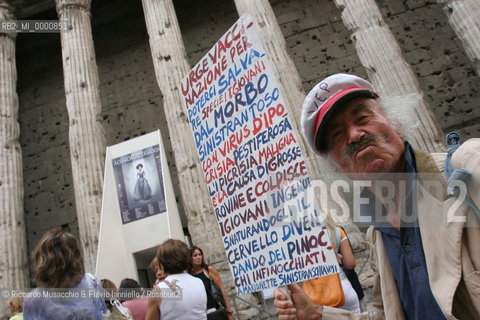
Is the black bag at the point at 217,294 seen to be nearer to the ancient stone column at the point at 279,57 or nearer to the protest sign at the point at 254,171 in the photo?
the protest sign at the point at 254,171

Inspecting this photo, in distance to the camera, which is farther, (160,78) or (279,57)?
(160,78)

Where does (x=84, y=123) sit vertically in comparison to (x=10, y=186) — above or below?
above

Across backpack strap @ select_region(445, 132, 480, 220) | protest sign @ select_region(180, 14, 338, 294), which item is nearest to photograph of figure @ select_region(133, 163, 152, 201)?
protest sign @ select_region(180, 14, 338, 294)

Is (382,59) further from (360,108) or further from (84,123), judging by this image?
(360,108)

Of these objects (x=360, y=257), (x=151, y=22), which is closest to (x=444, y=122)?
(x=360, y=257)

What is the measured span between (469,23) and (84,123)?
319 inches

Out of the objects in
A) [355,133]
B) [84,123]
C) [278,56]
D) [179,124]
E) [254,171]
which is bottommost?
[355,133]

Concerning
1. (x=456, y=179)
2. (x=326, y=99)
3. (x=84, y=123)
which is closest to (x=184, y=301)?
(x=326, y=99)

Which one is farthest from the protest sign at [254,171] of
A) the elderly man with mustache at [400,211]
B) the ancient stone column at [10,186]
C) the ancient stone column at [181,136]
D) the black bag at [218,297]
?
the ancient stone column at [10,186]

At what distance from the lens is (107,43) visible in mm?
12305

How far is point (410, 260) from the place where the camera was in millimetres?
1062

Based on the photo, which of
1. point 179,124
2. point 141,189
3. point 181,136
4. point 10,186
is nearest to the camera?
point 141,189

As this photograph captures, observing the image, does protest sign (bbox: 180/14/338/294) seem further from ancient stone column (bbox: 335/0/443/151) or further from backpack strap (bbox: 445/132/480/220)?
ancient stone column (bbox: 335/0/443/151)

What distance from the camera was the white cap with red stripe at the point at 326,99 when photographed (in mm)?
1242
